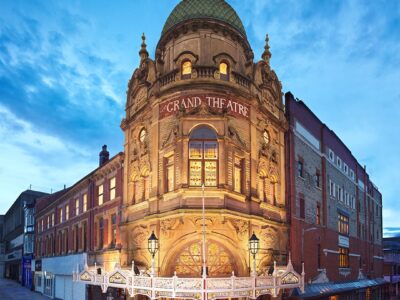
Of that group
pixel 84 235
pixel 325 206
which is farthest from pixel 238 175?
pixel 84 235

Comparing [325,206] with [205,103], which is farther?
[325,206]

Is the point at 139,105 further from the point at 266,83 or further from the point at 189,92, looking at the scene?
the point at 266,83

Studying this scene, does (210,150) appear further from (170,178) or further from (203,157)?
(170,178)

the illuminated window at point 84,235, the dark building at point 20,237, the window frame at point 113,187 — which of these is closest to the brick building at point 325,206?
the window frame at point 113,187

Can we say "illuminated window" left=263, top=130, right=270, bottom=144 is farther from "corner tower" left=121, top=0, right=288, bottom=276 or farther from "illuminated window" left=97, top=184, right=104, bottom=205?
"illuminated window" left=97, top=184, right=104, bottom=205

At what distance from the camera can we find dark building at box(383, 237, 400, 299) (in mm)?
60312

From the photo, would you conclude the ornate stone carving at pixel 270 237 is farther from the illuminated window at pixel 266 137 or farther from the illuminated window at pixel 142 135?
the illuminated window at pixel 142 135

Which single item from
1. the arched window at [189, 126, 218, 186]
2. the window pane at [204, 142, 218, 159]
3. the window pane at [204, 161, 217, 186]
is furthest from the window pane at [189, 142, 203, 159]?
the window pane at [204, 161, 217, 186]

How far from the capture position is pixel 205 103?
2336 centimetres

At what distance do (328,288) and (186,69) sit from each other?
64.6 feet

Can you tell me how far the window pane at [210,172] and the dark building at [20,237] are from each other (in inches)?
1865

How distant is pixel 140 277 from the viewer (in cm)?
2036

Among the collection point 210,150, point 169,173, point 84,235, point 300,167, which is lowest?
point 84,235

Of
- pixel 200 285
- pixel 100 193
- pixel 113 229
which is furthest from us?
pixel 100 193
